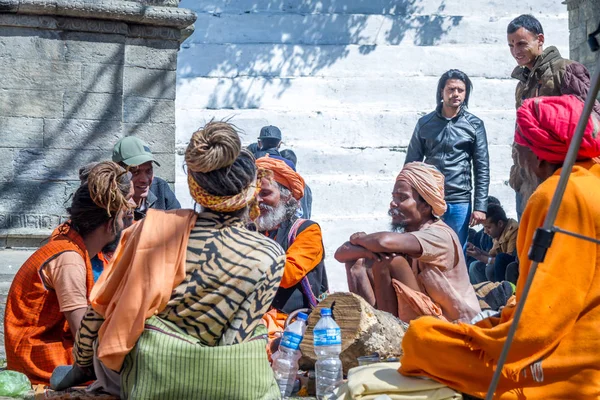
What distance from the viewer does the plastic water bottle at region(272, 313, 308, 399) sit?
5.43 meters

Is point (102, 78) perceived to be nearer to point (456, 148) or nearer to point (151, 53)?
point (151, 53)

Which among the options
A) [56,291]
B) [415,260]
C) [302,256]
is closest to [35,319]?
[56,291]

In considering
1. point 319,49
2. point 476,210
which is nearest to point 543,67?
point 476,210

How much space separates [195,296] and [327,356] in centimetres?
122

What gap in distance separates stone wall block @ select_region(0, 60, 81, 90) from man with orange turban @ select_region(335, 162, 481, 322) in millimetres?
2609

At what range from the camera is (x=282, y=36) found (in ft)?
46.6

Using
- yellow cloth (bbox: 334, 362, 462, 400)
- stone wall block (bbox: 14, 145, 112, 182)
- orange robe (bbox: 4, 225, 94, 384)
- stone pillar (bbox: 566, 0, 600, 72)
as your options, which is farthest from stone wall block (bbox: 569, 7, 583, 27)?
yellow cloth (bbox: 334, 362, 462, 400)

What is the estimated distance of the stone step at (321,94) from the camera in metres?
13.5

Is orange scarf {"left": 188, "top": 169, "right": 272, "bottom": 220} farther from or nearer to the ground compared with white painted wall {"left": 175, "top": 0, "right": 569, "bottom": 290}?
nearer to the ground

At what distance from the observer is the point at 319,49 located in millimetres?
14094

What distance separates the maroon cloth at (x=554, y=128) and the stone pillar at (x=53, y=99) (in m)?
4.13

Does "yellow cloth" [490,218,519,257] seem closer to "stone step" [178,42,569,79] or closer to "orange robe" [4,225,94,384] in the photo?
"orange robe" [4,225,94,384]

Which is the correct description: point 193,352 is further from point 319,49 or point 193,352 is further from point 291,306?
point 319,49

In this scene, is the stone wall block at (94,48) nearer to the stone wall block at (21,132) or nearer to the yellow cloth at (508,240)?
the stone wall block at (21,132)
